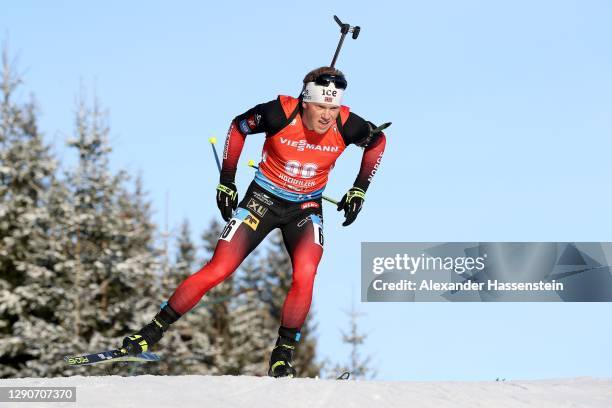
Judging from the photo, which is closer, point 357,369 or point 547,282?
point 547,282

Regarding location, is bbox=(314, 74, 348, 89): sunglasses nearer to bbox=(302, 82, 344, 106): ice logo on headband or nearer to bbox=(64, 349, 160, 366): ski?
bbox=(302, 82, 344, 106): ice logo on headband

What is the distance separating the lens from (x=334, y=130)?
7863mm

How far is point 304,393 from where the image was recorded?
19.8 feet

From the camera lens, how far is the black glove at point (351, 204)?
26.7 ft

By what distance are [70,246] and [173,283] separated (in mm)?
3722

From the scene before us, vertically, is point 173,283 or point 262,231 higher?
point 173,283

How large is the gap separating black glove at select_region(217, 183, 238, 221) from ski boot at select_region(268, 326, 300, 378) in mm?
1143

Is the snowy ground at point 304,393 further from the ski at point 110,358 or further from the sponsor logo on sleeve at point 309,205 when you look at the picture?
the sponsor logo on sleeve at point 309,205

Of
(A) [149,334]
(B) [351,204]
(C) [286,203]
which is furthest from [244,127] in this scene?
(A) [149,334]

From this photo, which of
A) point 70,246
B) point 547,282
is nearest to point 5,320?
point 70,246

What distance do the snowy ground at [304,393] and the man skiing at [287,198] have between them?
41.7 inches

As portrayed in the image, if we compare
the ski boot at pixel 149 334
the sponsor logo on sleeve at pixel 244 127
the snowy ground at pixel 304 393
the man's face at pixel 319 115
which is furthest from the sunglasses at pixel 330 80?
the snowy ground at pixel 304 393

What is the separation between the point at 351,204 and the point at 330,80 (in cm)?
119

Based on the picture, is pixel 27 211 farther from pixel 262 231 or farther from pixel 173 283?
pixel 262 231
